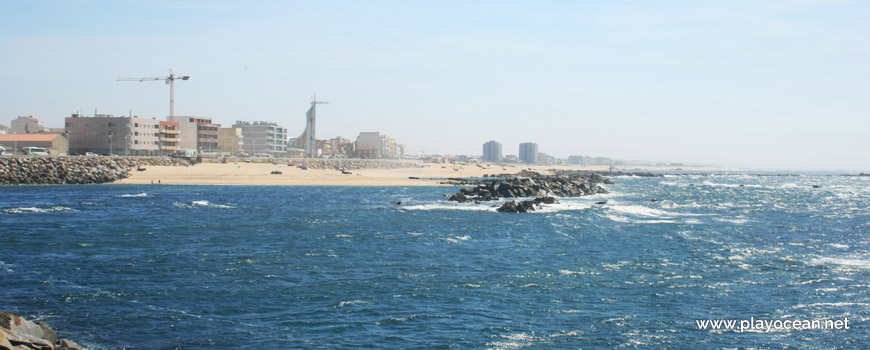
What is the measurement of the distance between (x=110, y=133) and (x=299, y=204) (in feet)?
273

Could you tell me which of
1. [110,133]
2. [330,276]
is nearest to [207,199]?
[330,276]

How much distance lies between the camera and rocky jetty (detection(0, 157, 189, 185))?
80.9 meters

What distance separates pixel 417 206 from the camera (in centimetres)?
6031

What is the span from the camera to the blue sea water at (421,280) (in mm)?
17875

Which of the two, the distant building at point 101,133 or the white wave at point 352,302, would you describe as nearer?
the white wave at point 352,302

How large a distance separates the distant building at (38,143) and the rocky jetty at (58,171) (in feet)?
86.7

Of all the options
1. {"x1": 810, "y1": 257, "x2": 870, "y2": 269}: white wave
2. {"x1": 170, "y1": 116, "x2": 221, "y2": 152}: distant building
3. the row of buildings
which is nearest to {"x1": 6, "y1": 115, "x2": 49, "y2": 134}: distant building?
the row of buildings

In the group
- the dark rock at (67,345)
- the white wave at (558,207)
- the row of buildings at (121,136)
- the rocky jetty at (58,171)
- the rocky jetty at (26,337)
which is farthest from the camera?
the row of buildings at (121,136)

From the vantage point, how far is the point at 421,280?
2492cm

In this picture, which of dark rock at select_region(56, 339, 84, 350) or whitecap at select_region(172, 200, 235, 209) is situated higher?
whitecap at select_region(172, 200, 235, 209)

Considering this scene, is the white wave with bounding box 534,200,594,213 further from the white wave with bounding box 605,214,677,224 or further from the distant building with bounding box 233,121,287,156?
the distant building with bounding box 233,121,287,156

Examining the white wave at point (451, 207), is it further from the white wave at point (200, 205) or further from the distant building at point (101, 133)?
the distant building at point (101, 133)

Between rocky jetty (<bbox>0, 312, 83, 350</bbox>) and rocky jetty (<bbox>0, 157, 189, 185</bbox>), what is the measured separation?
79.2 metres

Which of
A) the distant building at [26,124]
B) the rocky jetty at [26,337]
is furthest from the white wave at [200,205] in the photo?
the distant building at [26,124]
